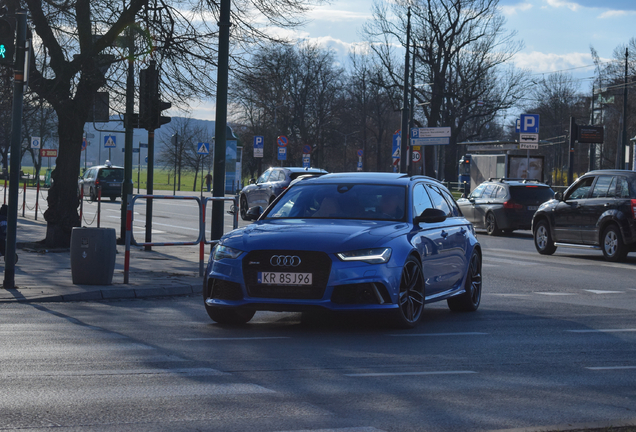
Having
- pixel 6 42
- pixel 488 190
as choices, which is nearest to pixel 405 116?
pixel 488 190

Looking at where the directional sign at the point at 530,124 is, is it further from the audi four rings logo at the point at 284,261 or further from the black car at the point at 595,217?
the audi four rings logo at the point at 284,261

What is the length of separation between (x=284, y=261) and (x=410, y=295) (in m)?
1.40

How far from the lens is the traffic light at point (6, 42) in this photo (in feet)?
37.1

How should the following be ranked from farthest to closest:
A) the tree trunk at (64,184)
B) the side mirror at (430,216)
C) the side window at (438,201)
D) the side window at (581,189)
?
1. the side window at (581,189)
2. the tree trunk at (64,184)
3. the side window at (438,201)
4. the side mirror at (430,216)

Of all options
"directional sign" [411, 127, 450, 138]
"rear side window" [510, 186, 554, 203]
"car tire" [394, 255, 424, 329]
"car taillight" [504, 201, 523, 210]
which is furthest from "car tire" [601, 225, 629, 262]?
"directional sign" [411, 127, 450, 138]

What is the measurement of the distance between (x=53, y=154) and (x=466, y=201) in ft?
73.8

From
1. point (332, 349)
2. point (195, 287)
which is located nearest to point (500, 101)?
point (195, 287)

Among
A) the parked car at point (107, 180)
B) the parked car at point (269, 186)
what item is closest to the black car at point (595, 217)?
the parked car at point (269, 186)

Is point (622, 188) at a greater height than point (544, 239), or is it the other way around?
point (622, 188)

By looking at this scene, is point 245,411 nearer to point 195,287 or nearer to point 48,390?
point 48,390

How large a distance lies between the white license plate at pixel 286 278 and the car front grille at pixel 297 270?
27 millimetres

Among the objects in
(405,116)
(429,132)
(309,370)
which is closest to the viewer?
(309,370)

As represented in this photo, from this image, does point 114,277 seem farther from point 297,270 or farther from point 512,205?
point 512,205

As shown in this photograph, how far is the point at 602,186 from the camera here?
19016mm
